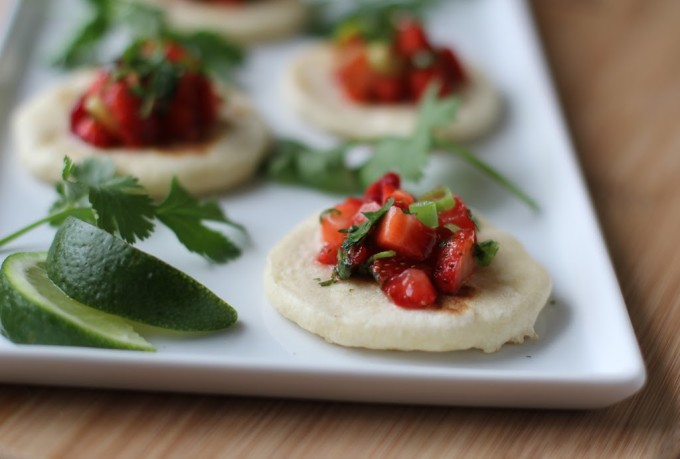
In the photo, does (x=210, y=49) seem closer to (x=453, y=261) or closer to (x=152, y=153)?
(x=152, y=153)

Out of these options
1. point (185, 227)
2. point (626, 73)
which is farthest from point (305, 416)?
point (626, 73)

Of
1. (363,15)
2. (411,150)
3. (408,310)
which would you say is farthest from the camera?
(363,15)

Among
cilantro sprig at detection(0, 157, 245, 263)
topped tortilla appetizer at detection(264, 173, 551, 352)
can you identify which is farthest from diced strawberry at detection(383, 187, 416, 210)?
cilantro sprig at detection(0, 157, 245, 263)

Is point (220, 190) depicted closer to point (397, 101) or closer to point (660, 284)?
point (397, 101)

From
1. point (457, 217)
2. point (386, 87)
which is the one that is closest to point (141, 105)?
point (386, 87)

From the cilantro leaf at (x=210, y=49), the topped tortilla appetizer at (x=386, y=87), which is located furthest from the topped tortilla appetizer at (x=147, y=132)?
the cilantro leaf at (x=210, y=49)

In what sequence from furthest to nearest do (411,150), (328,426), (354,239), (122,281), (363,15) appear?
(363,15) → (411,150) → (354,239) → (122,281) → (328,426)

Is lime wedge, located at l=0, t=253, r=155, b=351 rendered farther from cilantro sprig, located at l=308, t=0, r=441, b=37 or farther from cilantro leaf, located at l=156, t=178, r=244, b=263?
cilantro sprig, located at l=308, t=0, r=441, b=37
